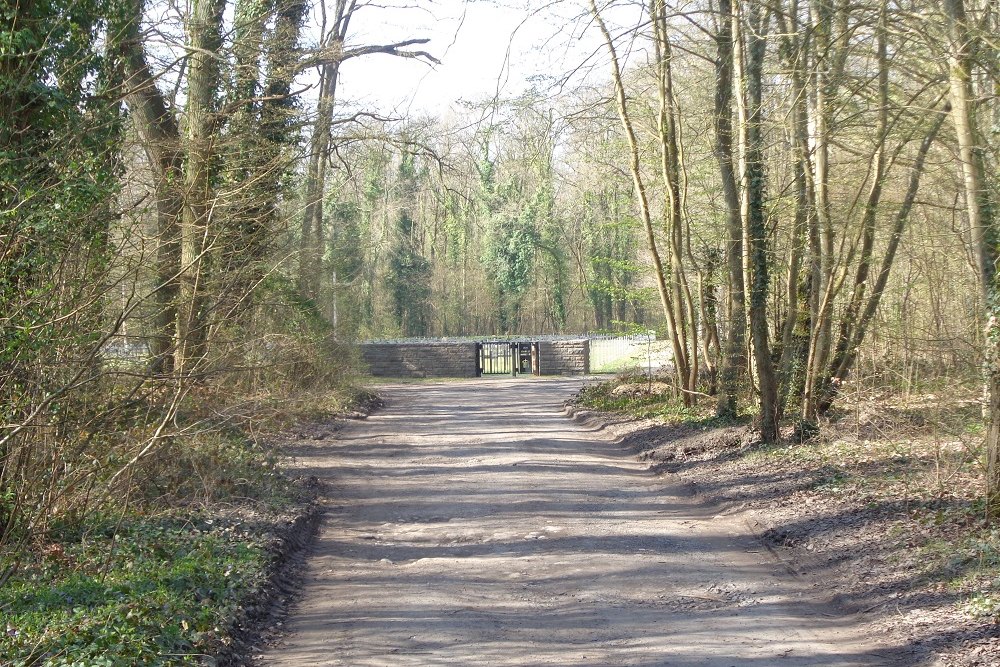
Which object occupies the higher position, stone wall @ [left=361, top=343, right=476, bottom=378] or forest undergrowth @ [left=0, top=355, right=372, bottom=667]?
stone wall @ [left=361, top=343, right=476, bottom=378]

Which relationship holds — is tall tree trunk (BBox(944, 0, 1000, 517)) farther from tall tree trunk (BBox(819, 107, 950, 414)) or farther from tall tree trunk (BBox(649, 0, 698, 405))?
tall tree trunk (BBox(649, 0, 698, 405))

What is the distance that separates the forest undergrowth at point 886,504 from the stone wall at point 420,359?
95.3 ft

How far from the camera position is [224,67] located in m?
15.5

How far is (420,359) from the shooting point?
45.0 metres

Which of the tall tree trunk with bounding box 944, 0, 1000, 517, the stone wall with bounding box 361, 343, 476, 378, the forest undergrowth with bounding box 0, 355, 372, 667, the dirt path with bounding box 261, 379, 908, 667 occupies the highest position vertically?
the tall tree trunk with bounding box 944, 0, 1000, 517

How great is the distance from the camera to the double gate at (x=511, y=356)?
4594 centimetres

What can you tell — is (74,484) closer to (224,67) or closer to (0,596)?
(0,596)

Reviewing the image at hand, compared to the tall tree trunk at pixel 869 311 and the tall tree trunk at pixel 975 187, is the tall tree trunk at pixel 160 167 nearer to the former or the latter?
the tall tree trunk at pixel 975 187

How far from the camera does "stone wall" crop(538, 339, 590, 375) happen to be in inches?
1780

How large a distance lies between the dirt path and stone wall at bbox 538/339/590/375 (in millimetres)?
30046

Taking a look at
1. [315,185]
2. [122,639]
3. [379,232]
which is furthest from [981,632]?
[379,232]

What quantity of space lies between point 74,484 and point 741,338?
39.4 ft

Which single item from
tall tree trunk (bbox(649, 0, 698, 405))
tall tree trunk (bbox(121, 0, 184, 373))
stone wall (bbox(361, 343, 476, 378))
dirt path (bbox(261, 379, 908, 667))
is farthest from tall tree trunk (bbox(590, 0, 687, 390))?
stone wall (bbox(361, 343, 476, 378))

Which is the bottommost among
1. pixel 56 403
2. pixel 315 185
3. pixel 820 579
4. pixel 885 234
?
pixel 820 579
